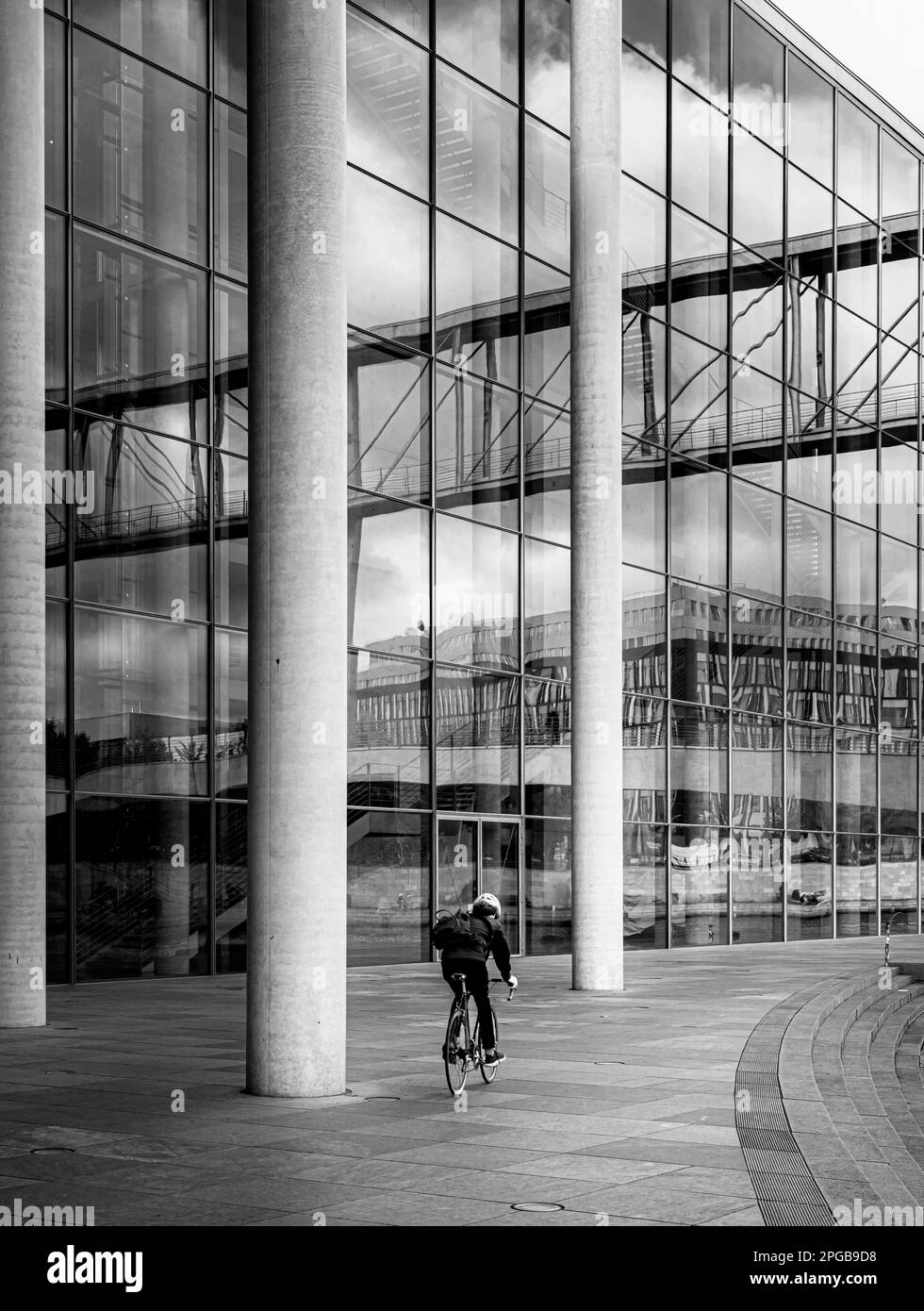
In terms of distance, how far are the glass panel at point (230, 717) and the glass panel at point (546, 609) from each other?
7.30 metres

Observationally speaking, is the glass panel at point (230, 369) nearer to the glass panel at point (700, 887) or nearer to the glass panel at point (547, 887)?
the glass panel at point (547, 887)

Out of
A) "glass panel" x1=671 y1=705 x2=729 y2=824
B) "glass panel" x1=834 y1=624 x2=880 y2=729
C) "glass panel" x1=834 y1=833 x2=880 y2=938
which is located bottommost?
"glass panel" x1=834 y1=833 x2=880 y2=938

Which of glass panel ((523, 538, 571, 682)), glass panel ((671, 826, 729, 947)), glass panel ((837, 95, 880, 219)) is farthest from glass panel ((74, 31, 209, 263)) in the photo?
glass panel ((837, 95, 880, 219))

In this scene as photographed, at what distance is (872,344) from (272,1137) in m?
37.3

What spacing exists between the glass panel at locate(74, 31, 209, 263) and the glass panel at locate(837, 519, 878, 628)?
22.3 metres

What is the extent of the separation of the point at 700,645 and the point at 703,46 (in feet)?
46.0

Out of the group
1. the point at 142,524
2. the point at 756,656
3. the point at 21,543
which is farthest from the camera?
the point at 756,656

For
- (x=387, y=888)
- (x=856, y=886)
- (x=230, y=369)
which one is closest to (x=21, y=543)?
(x=230, y=369)

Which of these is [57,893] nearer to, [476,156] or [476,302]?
[476,302]

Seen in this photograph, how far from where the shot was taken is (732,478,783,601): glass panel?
36469 millimetres

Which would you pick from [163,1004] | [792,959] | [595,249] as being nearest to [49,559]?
[163,1004]

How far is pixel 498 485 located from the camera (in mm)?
29562

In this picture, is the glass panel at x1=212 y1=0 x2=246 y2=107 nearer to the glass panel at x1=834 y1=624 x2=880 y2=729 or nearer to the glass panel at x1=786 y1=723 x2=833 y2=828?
the glass panel at x1=786 y1=723 x2=833 y2=828

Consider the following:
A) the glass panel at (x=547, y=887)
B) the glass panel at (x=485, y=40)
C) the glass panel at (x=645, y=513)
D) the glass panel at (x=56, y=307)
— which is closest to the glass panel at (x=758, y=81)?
the glass panel at (x=485, y=40)
